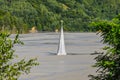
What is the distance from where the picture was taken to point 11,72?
214 inches

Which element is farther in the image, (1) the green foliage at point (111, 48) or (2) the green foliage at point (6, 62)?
(1) the green foliage at point (111, 48)

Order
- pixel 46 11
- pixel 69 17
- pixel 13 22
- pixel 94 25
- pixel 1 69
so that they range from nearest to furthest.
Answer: pixel 1 69
pixel 94 25
pixel 13 22
pixel 46 11
pixel 69 17

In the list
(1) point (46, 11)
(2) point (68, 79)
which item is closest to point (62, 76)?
(2) point (68, 79)

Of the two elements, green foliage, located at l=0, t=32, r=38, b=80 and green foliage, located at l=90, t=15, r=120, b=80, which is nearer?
green foliage, located at l=0, t=32, r=38, b=80

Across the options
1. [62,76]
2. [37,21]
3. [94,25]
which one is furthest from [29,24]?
[94,25]

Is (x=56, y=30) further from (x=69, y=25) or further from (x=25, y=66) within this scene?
(x=25, y=66)

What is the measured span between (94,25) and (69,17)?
19379 centimetres

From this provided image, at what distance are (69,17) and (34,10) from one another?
82.7 ft

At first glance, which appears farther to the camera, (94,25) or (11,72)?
(94,25)

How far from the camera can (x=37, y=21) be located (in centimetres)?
17338

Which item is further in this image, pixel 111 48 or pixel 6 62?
pixel 111 48

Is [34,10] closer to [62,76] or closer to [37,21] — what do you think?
[37,21]

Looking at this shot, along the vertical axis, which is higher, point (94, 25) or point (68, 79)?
point (94, 25)

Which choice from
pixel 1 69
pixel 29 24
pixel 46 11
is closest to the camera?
pixel 1 69
